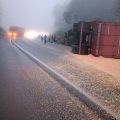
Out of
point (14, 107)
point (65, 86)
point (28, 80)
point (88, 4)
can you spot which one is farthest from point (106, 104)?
point (88, 4)

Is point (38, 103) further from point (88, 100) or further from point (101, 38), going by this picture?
point (101, 38)

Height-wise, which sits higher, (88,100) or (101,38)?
(101,38)

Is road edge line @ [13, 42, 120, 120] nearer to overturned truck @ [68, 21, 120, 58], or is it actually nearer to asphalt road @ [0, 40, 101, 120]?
asphalt road @ [0, 40, 101, 120]

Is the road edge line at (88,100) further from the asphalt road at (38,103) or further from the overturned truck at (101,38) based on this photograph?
the overturned truck at (101,38)

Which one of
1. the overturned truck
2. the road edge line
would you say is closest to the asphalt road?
the road edge line

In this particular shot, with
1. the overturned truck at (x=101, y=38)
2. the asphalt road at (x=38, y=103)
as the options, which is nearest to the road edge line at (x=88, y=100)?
the asphalt road at (x=38, y=103)

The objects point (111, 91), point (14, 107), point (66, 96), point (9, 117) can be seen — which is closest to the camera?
point (9, 117)

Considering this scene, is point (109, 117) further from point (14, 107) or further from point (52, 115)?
point (14, 107)

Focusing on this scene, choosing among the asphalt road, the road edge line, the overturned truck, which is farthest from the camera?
the overturned truck

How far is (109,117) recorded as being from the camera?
6.64 meters

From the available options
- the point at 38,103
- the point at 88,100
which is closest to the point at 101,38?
the point at 88,100

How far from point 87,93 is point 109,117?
2.40 m

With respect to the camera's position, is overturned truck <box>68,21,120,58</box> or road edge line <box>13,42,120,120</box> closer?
road edge line <box>13,42,120,120</box>

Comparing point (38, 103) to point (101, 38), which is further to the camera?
point (101, 38)
